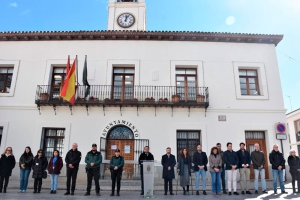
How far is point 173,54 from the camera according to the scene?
505 inches

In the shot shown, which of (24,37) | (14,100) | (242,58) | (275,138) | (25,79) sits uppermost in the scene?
(24,37)

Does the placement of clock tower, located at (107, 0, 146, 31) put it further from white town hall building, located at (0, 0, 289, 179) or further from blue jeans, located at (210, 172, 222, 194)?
blue jeans, located at (210, 172, 222, 194)

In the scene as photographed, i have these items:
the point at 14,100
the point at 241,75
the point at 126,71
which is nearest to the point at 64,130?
the point at 14,100

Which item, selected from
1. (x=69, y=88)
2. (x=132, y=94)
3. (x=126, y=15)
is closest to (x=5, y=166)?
(x=69, y=88)

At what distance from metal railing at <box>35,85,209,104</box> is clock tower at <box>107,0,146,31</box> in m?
8.46

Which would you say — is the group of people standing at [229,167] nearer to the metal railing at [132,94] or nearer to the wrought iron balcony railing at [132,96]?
the wrought iron balcony railing at [132,96]

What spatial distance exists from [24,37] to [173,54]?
8.04 meters

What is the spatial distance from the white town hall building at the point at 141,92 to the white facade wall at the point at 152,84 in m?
0.05

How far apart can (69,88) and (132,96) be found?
10.0ft

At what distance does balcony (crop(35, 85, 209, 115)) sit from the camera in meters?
11.7

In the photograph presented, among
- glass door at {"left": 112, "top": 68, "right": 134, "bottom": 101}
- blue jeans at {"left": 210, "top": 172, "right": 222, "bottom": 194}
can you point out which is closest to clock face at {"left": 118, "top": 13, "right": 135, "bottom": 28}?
glass door at {"left": 112, "top": 68, "right": 134, "bottom": 101}

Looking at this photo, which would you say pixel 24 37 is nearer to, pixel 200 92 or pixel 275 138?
pixel 200 92

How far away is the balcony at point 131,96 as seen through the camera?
11695 millimetres

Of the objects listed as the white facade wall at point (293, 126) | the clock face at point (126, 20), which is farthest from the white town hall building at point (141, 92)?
the white facade wall at point (293, 126)
